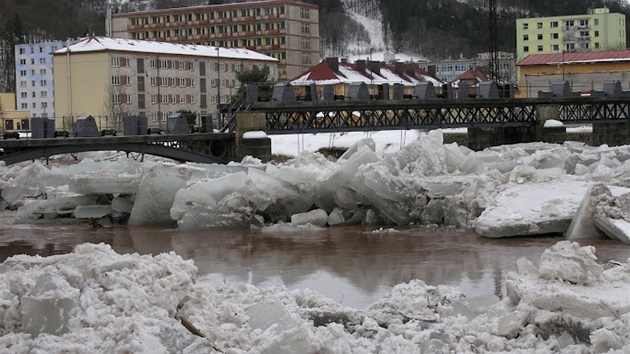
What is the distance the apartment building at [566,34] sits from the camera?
136m

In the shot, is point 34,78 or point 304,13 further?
point 304,13

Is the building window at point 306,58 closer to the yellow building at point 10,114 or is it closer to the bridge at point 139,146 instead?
the yellow building at point 10,114

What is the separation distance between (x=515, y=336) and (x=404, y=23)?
618 feet

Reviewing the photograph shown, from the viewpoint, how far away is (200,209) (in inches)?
1008

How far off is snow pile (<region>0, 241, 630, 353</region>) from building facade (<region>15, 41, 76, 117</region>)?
9820 cm

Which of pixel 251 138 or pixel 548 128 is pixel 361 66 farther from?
pixel 251 138

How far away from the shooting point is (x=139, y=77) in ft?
299

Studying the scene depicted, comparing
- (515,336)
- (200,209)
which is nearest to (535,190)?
(200,209)

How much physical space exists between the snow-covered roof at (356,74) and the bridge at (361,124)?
3120 centimetres

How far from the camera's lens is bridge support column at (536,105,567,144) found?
57.9 m

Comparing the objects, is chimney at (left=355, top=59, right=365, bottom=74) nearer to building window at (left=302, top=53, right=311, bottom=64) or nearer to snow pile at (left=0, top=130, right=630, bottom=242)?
building window at (left=302, top=53, right=311, bottom=64)

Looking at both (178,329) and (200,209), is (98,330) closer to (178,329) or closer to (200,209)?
(178,329)

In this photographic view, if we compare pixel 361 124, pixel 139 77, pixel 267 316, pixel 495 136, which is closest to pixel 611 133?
pixel 495 136

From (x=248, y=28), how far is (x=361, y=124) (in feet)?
248
